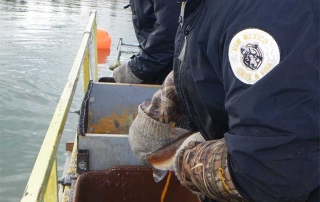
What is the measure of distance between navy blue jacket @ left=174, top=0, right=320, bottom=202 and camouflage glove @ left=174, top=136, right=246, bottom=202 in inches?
2.1

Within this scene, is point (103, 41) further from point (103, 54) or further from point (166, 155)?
point (166, 155)

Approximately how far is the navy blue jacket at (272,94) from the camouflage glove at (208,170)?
5cm

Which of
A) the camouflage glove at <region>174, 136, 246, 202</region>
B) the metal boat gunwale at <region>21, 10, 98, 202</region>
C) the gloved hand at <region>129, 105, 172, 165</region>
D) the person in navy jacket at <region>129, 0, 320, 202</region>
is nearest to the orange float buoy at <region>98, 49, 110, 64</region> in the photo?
the metal boat gunwale at <region>21, 10, 98, 202</region>

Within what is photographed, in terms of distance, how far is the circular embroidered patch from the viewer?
1133 mm

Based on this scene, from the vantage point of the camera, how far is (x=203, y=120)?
1636 millimetres

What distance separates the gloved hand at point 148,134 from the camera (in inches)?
78.5

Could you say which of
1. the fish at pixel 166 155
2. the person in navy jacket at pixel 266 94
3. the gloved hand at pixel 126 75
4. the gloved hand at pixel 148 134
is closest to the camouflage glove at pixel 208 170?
the person in navy jacket at pixel 266 94

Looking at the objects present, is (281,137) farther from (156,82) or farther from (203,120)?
(156,82)

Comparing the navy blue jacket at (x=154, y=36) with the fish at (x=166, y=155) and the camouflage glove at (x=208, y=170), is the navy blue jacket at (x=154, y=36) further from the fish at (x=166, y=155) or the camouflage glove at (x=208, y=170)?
the camouflage glove at (x=208, y=170)

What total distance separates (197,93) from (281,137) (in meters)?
0.45

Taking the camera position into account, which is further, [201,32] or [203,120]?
[203,120]

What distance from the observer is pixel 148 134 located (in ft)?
6.57

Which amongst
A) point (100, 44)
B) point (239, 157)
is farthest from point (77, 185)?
point (100, 44)

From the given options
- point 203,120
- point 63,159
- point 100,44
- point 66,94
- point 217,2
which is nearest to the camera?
point 217,2
